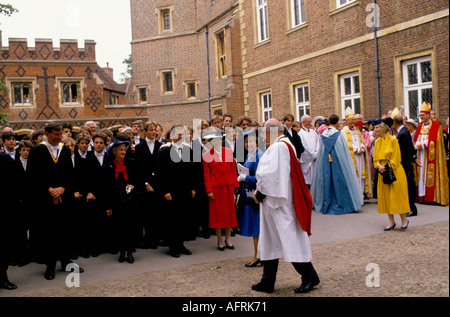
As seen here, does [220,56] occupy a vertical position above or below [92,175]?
above

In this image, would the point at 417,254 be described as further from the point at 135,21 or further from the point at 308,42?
the point at 135,21

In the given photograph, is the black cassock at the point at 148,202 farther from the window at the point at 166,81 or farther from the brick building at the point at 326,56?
the window at the point at 166,81

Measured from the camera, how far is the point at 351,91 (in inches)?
575

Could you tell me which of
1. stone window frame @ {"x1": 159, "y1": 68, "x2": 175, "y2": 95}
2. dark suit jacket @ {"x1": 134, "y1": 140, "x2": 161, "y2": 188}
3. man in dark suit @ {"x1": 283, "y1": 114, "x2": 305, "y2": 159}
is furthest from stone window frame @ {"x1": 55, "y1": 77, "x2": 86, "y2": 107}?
dark suit jacket @ {"x1": 134, "y1": 140, "x2": 161, "y2": 188}

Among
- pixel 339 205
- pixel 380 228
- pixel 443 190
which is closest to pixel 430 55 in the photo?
pixel 443 190

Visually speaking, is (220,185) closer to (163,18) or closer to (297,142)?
(297,142)

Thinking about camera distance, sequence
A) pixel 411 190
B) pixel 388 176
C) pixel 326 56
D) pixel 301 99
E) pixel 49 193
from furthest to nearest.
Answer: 1. pixel 301 99
2. pixel 326 56
3. pixel 411 190
4. pixel 388 176
5. pixel 49 193

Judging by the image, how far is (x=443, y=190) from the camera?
9469mm

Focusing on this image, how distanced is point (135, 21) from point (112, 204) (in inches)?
1204

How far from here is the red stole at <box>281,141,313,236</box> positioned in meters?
4.70

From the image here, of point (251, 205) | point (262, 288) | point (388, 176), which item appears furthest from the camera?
point (388, 176)

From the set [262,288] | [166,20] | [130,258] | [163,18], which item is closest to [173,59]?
[166,20]

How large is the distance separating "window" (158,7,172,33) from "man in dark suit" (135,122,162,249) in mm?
27761

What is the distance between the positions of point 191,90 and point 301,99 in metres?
16.9
